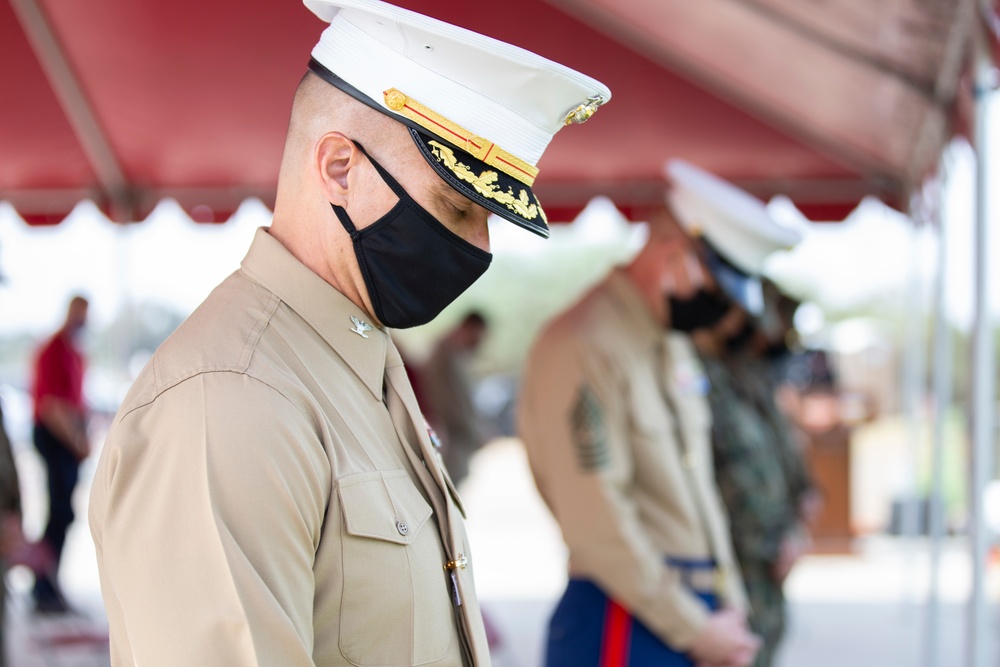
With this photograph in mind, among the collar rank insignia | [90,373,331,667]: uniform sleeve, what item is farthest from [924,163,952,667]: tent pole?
[90,373,331,667]: uniform sleeve

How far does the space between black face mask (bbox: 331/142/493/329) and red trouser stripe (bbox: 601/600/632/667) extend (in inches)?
72.6

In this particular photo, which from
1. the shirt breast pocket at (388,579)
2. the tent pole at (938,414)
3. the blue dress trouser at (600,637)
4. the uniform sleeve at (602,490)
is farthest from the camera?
the tent pole at (938,414)

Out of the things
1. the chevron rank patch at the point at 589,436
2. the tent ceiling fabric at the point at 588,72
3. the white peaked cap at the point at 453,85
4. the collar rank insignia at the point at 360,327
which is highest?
the tent ceiling fabric at the point at 588,72

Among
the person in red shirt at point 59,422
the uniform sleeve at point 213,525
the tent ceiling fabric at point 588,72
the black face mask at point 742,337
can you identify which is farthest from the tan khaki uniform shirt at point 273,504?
the person in red shirt at point 59,422

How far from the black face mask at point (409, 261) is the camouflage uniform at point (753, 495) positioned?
2.40m

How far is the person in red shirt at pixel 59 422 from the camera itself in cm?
670

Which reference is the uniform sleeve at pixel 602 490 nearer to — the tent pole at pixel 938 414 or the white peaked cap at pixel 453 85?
the white peaked cap at pixel 453 85

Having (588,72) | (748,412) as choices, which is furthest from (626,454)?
(588,72)

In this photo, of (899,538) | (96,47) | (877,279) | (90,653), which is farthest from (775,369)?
(877,279)

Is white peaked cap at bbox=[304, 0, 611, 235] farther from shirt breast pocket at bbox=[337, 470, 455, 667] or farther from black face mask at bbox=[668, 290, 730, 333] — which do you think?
black face mask at bbox=[668, 290, 730, 333]

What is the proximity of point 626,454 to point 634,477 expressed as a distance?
0.11 meters

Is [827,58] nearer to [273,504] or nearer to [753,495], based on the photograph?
[753,495]

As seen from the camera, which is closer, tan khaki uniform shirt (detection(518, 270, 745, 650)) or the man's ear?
the man's ear

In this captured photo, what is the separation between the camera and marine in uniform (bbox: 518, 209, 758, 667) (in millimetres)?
2893
